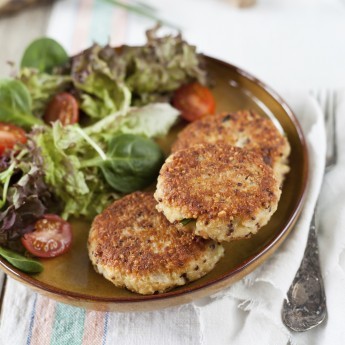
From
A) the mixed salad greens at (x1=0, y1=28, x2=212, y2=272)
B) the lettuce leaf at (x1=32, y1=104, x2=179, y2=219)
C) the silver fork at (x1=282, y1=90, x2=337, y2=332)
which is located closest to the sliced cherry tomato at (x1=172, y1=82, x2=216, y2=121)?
the mixed salad greens at (x1=0, y1=28, x2=212, y2=272)

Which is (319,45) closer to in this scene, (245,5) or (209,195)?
(245,5)

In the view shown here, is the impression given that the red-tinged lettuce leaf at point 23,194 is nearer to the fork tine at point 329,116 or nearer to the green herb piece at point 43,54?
the green herb piece at point 43,54

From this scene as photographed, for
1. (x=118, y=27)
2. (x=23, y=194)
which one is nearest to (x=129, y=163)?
(x=23, y=194)

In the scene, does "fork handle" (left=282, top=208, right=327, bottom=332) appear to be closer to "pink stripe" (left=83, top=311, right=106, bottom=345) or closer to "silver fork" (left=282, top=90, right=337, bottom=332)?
"silver fork" (left=282, top=90, right=337, bottom=332)

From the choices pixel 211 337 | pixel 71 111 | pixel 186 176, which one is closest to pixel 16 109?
pixel 71 111

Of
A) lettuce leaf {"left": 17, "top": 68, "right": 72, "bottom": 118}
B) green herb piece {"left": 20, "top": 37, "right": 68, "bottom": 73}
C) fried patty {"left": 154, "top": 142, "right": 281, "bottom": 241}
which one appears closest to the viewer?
fried patty {"left": 154, "top": 142, "right": 281, "bottom": 241}

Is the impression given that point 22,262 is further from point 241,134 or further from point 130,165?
point 241,134

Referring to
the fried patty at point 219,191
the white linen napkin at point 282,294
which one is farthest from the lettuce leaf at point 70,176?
the white linen napkin at point 282,294
